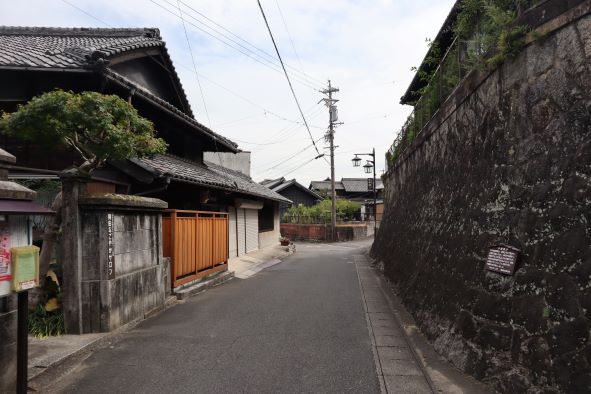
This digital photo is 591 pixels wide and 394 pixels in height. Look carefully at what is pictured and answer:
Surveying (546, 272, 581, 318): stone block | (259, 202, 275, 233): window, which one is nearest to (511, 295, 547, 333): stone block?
(546, 272, 581, 318): stone block

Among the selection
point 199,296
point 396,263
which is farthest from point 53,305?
point 396,263

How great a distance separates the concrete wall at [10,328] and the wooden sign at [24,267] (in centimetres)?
15

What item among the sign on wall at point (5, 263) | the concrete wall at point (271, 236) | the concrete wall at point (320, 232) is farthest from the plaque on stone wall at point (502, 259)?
the concrete wall at point (320, 232)

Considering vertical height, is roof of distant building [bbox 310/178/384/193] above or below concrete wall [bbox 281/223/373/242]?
above

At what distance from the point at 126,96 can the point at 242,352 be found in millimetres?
7209

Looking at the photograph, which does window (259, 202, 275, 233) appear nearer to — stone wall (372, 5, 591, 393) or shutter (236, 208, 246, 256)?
shutter (236, 208, 246, 256)

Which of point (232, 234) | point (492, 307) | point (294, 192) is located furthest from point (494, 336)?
point (294, 192)

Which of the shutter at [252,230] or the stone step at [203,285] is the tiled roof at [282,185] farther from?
the stone step at [203,285]

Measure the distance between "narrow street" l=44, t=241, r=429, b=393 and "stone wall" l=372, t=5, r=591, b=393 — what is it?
967mm

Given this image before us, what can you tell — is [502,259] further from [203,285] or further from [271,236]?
[271,236]

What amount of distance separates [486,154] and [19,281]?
6.22m

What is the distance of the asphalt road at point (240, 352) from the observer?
193 inches

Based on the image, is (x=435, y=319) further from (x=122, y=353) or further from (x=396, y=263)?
(x=396, y=263)

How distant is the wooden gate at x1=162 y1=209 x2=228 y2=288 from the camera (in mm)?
9844
